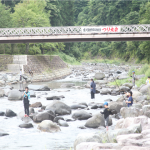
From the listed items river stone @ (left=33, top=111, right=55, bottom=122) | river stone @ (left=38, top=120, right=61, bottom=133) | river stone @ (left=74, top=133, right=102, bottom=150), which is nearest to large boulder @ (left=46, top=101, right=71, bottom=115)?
river stone @ (left=33, top=111, right=55, bottom=122)

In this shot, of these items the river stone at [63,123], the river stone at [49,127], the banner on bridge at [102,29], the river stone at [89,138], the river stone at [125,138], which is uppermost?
the banner on bridge at [102,29]

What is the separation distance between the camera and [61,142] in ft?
34.1

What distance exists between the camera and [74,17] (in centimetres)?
9462

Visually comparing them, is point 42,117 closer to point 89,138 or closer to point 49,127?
point 49,127

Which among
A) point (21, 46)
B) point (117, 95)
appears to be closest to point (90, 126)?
point (117, 95)

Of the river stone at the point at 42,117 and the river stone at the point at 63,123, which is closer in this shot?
the river stone at the point at 63,123

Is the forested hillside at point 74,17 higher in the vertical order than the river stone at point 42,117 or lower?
higher

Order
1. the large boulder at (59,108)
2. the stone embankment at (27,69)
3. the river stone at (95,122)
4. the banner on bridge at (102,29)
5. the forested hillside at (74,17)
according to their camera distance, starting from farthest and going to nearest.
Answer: the forested hillside at (74,17)
the stone embankment at (27,69)
the banner on bridge at (102,29)
the large boulder at (59,108)
the river stone at (95,122)

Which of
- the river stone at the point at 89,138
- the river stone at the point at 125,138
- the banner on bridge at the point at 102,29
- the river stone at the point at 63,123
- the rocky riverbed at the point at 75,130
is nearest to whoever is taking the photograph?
the river stone at the point at 125,138

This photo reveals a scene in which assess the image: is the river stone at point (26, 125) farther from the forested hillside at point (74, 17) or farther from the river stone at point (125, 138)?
the forested hillside at point (74, 17)

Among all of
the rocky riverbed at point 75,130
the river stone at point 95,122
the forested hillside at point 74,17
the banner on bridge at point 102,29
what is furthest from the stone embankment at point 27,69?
the river stone at point 95,122

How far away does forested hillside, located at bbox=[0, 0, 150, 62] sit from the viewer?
45.6 meters

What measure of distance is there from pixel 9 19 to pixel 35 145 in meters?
41.8

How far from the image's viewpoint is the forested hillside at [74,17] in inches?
1794
